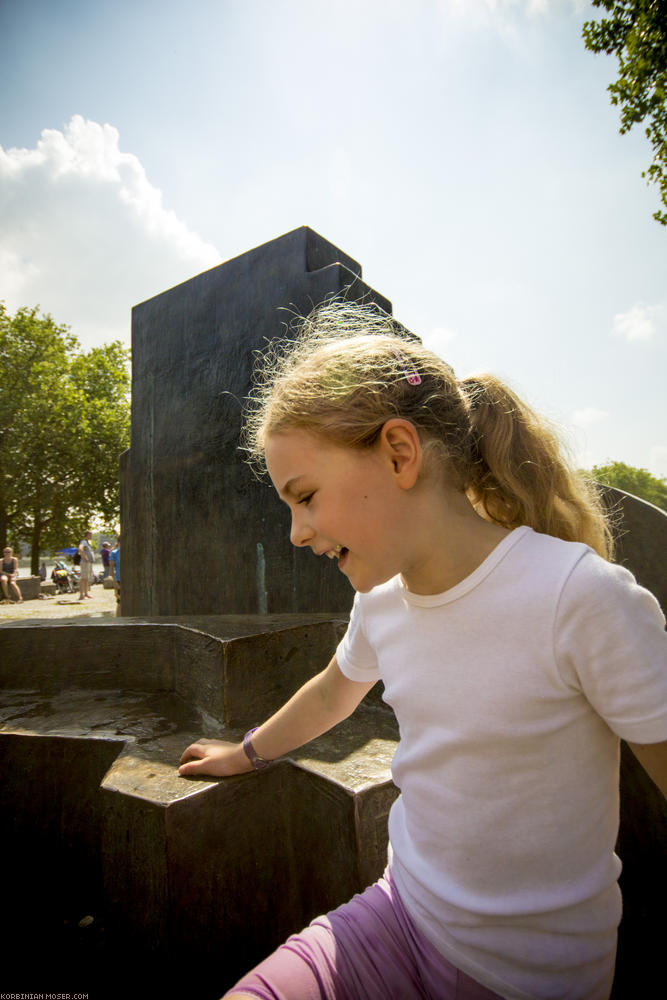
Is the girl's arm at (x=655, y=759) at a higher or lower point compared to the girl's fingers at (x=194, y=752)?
higher

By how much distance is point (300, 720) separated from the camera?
4.96ft

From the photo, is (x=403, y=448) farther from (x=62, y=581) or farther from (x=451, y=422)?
(x=62, y=581)

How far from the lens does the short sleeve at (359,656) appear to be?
4.62 feet

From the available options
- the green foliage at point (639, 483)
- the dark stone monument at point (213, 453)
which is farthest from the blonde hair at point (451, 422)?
the green foliage at point (639, 483)

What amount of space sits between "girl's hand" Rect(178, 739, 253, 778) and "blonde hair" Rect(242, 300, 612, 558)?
3.39 feet

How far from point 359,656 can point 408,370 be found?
0.74m

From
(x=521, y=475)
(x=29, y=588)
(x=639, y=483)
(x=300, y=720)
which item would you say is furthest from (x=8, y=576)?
(x=639, y=483)

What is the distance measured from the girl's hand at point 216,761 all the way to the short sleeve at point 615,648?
1.11m

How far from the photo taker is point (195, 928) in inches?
61.7

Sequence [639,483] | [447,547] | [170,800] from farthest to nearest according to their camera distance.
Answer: [639,483] → [170,800] → [447,547]

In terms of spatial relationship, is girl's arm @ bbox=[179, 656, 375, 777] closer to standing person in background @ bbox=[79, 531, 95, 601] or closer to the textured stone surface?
the textured stone surface

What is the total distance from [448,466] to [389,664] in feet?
1.54

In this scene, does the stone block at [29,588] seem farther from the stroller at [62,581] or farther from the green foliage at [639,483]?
the green foliage at [639,483]

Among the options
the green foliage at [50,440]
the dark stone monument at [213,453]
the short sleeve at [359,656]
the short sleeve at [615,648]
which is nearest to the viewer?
the short sleeve at [615,648]
